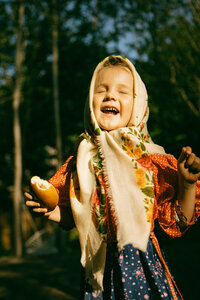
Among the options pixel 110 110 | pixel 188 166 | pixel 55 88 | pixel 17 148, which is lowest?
pixel 188 166

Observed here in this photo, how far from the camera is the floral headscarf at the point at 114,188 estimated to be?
141cm

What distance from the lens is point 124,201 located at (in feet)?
4.75

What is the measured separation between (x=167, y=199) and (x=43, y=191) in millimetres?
595

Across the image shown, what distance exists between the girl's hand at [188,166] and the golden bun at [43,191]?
0.61 metres

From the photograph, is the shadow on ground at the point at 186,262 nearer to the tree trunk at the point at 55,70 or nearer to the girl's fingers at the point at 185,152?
the girl's fingers at the point at 185,152

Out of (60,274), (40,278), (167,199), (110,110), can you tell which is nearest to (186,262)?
(60,274)

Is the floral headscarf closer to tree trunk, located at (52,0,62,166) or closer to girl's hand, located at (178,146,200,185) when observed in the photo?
girl's hand, located at (178,146,200,185)

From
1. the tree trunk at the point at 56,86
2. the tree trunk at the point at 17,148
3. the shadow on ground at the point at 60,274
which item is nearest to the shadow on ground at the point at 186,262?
the shadow on ground at the point at 60,274

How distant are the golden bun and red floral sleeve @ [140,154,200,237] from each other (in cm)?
46

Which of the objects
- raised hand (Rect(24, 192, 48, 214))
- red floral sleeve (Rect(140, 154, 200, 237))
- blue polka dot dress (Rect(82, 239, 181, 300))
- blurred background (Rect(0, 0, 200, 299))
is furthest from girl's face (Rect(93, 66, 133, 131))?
blurred background (Rect(0, 0, 200, 299))

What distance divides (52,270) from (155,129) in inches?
148

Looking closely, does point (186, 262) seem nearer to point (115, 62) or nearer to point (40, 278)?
point (40, 278)

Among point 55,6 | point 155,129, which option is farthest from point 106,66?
point 55,6

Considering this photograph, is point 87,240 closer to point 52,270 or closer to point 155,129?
point 52,270
